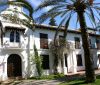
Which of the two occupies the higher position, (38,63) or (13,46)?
(13,46)

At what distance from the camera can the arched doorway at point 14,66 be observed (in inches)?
989

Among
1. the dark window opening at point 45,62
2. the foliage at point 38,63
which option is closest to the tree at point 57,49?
the dark window opening at point 45,62

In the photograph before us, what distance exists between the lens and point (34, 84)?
64.0 ft

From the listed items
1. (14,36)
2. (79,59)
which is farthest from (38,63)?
(79,59)

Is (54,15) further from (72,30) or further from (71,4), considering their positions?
(72,30)

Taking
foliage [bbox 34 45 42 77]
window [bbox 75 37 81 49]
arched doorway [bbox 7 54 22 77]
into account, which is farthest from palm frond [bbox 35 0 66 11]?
A: window [bbox 75 37 81 49]

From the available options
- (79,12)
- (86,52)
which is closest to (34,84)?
(86,52)

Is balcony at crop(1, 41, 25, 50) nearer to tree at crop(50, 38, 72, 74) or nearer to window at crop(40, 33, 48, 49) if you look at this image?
window at crop(40, 33, 48, 49)

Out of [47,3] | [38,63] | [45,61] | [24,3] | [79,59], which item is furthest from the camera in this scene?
[79,59]

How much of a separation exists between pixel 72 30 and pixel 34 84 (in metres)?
15.2

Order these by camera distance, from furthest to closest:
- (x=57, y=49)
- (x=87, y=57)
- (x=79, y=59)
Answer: (x=79, y=59)
(x=57, y=49)
(x=87, y=57)

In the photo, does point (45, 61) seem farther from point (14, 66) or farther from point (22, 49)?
point (14, 66)

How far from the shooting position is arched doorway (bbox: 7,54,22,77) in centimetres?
2512

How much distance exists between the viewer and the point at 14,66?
2569cm
